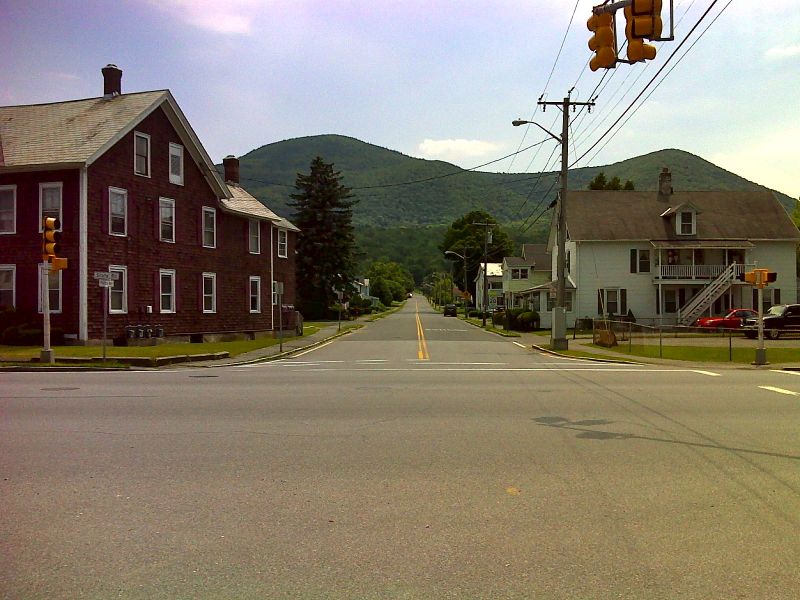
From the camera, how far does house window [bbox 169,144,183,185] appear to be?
113 feet

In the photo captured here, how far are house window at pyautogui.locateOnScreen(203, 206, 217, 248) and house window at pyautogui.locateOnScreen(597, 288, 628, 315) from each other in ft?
91.4

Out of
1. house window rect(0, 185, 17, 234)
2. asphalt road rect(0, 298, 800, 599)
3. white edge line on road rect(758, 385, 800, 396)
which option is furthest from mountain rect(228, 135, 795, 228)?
asphalt road rect(0, 298, 800, 599)

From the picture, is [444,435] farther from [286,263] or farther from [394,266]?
[394,266]

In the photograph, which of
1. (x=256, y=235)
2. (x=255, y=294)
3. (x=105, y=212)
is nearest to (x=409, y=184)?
(x=256, y=235)

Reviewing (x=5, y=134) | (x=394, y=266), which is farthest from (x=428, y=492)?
(x=394, y=266)

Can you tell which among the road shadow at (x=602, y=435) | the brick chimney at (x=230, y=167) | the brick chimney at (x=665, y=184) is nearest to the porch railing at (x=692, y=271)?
the brick chimney at (x=665, y=184)

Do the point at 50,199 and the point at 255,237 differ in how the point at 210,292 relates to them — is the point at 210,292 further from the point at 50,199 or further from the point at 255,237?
the point at 50,199

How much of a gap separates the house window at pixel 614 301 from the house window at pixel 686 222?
5948 millimetres

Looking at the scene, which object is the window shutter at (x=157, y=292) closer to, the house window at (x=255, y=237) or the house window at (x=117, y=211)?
the house window at (x=117, y=211)

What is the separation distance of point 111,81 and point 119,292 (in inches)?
414

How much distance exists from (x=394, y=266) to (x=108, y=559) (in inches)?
6586

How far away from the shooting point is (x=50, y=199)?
29.7 metres

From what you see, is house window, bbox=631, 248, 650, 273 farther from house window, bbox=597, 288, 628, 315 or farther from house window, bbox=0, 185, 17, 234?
house window, bbox=0, 185, 17, 234

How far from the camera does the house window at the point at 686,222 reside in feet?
172
